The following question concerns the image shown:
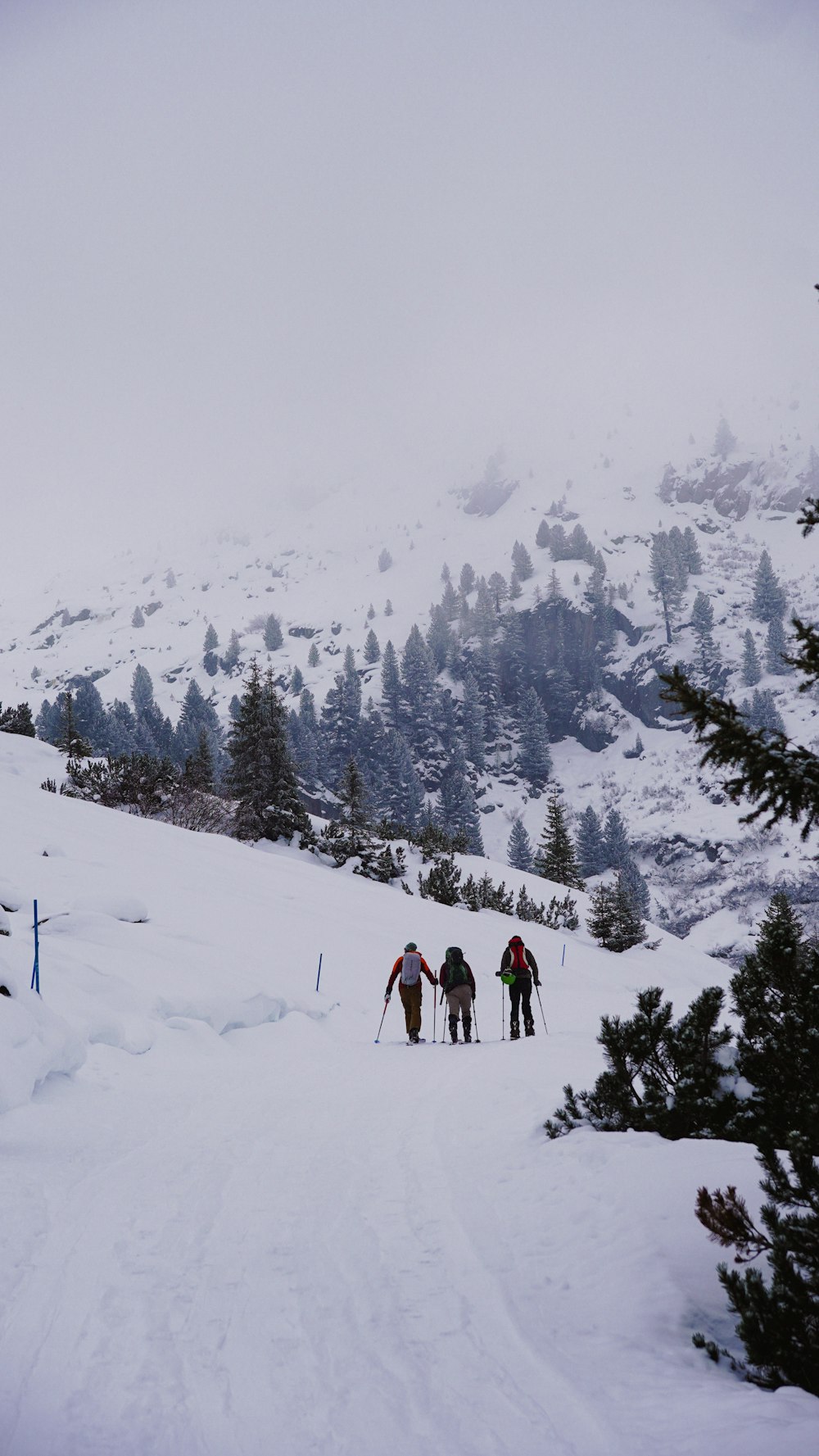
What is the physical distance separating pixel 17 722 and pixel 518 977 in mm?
29069

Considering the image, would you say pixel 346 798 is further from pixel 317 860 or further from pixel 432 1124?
pixel 432 1124

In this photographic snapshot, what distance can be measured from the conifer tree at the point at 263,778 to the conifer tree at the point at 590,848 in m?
57.1

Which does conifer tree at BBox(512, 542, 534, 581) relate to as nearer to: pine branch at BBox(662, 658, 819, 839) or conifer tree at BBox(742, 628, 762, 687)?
conifer tree at BBox(742, 628, 762, 687)

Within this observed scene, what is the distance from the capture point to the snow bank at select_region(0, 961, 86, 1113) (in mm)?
5238

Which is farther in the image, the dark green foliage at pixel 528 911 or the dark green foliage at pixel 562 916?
the dark green foliage at pixel 562 916

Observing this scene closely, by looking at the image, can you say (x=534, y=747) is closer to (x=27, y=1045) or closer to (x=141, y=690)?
(x=141, y=690)

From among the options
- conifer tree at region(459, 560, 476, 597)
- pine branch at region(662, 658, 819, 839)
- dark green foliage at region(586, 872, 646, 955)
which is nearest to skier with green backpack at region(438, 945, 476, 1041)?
pine branch at region(662, 658, 819, 839)

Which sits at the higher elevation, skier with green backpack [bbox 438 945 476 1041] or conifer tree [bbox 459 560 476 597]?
conifer tree [bbox 459 560 476 597]

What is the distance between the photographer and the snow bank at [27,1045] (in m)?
5.24

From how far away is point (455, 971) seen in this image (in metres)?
12.5

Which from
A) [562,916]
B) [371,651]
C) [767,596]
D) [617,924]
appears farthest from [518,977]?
[767,596]

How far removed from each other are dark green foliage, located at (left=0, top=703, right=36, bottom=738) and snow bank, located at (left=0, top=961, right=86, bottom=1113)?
29.2 meters

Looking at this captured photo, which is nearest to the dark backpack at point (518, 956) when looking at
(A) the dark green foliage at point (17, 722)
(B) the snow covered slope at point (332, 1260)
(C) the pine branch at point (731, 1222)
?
(B) the snow covered slope at point (332, 1260)

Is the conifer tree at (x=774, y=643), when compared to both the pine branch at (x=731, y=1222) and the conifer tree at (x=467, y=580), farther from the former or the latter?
the pine branch at (x=731, y=1222)
